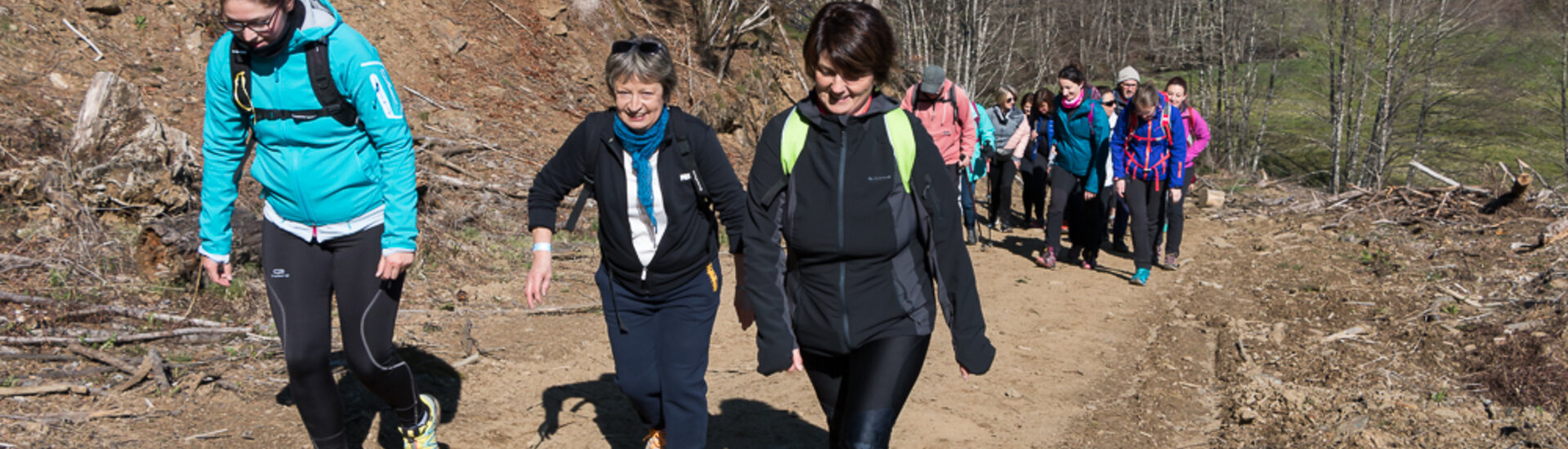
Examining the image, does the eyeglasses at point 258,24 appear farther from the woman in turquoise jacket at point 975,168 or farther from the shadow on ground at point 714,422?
the woman in turquoise jacket at point 975,168

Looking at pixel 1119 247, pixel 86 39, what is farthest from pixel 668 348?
pixel 86 39

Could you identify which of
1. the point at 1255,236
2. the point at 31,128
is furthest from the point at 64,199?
the point at 1255,236

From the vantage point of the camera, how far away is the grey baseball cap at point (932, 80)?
315 inches

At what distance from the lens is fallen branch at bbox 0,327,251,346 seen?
490 centimetres

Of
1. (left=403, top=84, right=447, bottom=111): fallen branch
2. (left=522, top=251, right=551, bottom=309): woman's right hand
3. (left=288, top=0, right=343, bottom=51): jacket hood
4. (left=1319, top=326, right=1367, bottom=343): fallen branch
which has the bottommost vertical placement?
(left=1319, top=326, right=1367, bottom=343): fallen branch

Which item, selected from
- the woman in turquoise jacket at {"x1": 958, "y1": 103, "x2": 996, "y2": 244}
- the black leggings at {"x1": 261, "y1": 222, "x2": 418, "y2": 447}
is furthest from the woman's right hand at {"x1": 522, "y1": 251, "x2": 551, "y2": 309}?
the woman in turquoise jacket at {"x1": 958, "y1": 103, "x2": 996, "y2": 244}

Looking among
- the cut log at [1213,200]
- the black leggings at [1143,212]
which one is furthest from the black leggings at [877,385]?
the cut log at [1213,200]

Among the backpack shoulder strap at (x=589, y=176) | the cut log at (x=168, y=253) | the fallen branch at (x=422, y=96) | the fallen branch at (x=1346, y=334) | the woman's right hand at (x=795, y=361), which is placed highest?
the backpack shoulder strap at (x=589, y=176)

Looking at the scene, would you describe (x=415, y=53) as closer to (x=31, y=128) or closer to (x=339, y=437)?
(x=31, y=128)

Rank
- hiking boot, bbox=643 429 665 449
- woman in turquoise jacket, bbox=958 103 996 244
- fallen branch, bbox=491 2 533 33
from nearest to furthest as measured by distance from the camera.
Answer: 1. hiking boot, bbox=643 429 665 449
2. woman in turquoise jacket, bbox=958 103 996 244
3. fallen branch, bbox=491 2 533 33

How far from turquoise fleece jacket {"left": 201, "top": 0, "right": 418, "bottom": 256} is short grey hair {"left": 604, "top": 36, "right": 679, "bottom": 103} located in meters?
0.75

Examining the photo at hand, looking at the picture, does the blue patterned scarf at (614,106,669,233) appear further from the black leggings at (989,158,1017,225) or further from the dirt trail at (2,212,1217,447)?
the black leggings at (989,158,1017,225)

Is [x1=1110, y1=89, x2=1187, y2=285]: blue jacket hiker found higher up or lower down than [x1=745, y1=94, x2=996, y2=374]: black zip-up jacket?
lower down

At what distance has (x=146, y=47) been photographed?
34.3 ft
